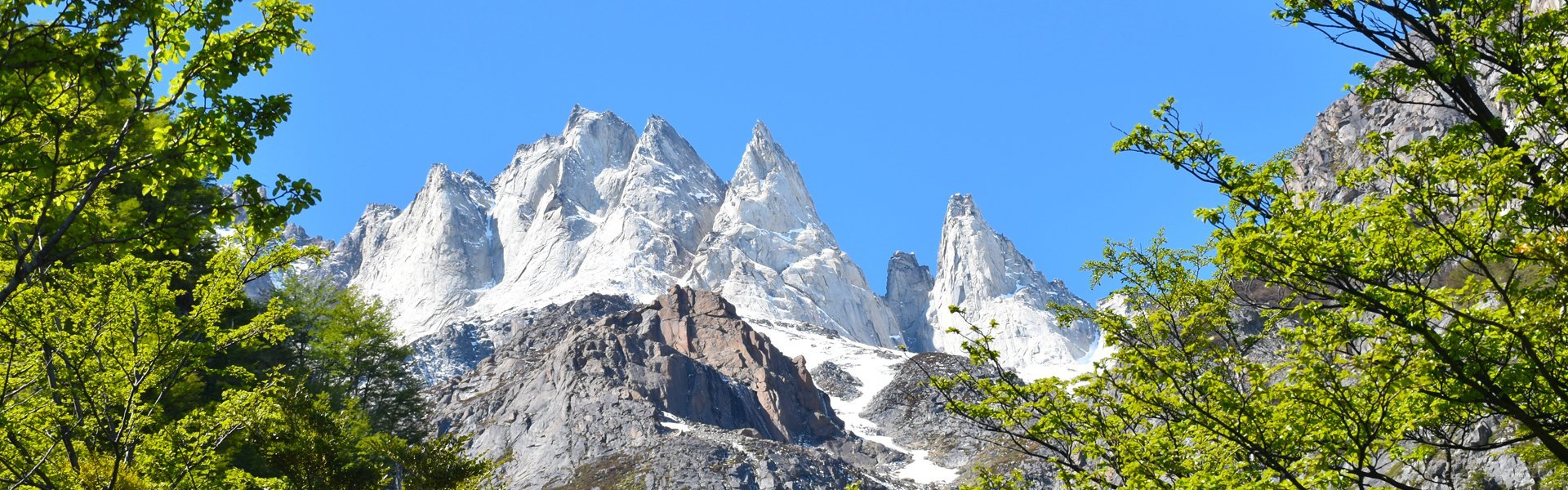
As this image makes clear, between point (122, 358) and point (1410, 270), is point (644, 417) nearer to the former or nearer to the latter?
point (122, 358)

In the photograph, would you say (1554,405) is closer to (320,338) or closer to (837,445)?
(320,338)

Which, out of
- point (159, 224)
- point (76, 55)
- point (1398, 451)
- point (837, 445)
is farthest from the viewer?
point (837, 445)

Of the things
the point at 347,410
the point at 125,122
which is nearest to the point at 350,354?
the point at 347,410

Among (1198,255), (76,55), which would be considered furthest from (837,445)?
(76,55)

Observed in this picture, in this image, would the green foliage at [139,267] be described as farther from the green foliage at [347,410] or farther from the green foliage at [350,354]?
the green foliage at [350,354]

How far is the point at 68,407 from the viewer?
17.3m

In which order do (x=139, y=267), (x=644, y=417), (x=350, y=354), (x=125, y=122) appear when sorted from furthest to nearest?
(x=644, y=417) → (x=350, y=354) → (x=139, y=267) → (x=125, y=122)

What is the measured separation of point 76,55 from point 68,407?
1221cm

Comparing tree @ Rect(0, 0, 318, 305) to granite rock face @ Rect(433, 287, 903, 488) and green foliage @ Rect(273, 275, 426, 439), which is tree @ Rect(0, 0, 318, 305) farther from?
granite rock face @ Rect(433, 287, 903, 488)

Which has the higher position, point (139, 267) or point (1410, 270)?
point (139, 267)

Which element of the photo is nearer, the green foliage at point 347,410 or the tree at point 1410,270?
the tree at point 1410,270

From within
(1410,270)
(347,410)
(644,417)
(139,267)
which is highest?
(644,417)

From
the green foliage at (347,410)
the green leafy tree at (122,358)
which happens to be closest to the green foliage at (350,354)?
the green foliage at (347,410)

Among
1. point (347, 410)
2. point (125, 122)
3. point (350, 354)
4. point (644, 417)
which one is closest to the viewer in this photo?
point (125, 122)
